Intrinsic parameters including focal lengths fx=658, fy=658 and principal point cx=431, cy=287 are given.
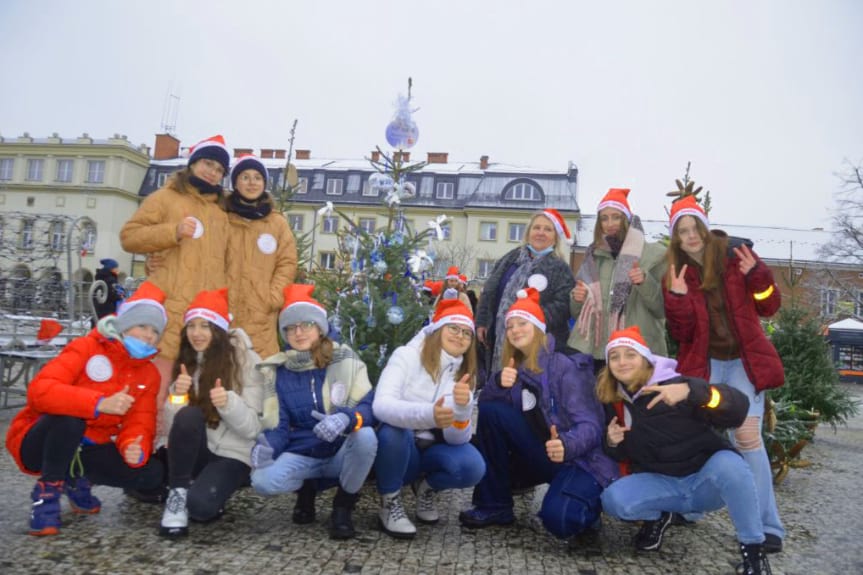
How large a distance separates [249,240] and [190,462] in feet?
5.85

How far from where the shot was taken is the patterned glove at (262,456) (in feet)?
12.5

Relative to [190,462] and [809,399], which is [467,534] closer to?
[190,462]

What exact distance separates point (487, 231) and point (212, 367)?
38.9 m

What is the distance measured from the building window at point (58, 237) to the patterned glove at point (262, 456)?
555 centimetres

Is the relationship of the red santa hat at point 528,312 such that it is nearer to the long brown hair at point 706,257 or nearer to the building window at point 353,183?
the long brown hair at point 706,257

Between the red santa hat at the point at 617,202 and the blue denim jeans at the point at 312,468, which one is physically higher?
the red santa hat at the point at 617,202

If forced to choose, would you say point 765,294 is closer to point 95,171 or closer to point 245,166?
point 245,166

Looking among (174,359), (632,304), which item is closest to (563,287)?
(632,304)

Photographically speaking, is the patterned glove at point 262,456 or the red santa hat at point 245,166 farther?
the red santa hat at point 245,166

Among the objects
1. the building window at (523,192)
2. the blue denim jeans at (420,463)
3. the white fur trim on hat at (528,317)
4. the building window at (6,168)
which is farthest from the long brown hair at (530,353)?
the building window at (6,168)

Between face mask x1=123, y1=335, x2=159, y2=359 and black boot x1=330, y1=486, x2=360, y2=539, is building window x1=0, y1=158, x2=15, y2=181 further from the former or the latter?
black boot x1=330, y1=486, x2=360, y2=539

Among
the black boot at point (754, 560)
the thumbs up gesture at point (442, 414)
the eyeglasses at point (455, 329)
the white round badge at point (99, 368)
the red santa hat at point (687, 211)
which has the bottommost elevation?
the black boot at point (754, 560)

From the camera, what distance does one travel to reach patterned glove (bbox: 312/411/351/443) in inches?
145

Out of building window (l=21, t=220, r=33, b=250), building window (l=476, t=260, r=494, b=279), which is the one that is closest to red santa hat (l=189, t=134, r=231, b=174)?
building window (l=21, t=220, r=33, b=250)
